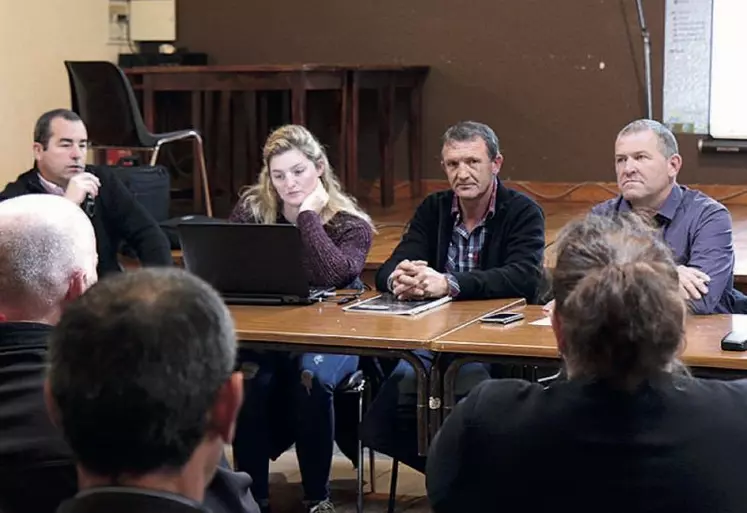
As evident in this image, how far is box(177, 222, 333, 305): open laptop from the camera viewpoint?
10.8ft

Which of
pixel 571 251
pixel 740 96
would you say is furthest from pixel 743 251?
pixel 571 251

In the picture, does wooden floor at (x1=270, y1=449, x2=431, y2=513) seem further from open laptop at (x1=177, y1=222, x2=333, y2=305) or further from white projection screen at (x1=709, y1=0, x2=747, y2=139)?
white projection screen at (x1=709, y1=0, x2=747, y2=139)

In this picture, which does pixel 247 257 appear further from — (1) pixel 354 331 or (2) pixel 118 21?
(2) pixel 118 21

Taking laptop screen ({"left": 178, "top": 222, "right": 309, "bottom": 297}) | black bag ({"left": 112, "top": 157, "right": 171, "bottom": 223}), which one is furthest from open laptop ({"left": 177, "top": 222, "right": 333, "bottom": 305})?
black bag ({"left": 112, "top": 157, "right": 171, "bottom": 223})

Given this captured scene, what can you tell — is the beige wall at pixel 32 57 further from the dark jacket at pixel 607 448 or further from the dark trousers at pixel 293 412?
the dark jacket at pixel 607 448

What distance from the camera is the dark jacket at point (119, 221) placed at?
4.38 meters

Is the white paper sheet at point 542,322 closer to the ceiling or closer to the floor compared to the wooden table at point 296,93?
closer to the floor

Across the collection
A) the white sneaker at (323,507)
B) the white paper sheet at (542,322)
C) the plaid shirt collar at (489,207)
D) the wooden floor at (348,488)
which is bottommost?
the wooden floor at (348,488)

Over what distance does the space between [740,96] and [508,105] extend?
138 centimetres

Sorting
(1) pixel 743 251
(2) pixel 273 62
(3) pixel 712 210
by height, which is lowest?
(1) pixel 743 251

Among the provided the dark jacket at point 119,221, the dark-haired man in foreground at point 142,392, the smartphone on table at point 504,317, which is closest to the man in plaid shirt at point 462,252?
the smartphone on table at point 504,317

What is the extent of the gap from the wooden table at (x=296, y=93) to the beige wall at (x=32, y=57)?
0.60 m

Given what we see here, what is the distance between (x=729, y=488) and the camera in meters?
1.64

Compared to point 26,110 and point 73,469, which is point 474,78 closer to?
point 26,110
